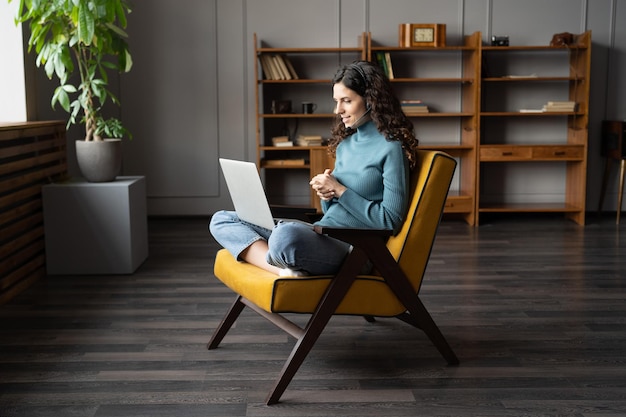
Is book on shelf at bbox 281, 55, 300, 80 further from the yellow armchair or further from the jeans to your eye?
the jeans

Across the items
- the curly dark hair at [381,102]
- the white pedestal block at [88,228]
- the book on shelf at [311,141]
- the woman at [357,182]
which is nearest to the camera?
the woman at [357,182]

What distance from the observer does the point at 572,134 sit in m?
6.70

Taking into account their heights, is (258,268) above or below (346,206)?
below

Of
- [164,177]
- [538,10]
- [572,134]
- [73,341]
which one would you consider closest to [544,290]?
[73,341]

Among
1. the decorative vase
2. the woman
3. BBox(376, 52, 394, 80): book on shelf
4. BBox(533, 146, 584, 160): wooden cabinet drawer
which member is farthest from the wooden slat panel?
BBox(533, 146, 584, 160): wooden cabinet drawer

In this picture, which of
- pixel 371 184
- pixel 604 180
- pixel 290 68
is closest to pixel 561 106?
pixel 604 180

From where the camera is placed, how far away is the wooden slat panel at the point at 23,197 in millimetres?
4031

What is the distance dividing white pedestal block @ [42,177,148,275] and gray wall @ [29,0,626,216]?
229cm

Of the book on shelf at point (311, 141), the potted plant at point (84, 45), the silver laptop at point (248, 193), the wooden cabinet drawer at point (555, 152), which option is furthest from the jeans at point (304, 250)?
the wooden cabinet drawer at point (555, 152)

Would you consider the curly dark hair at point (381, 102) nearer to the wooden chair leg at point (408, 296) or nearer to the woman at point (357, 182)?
the woman at point (357, 182)

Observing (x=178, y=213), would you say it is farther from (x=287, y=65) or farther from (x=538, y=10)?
(x=538, y=10)

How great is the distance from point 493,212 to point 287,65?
239cm

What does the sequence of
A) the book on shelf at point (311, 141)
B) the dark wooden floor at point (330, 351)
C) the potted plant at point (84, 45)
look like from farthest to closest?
1. the book on shelf at point (311, 141)
2. the potted plant at point (84, 45)
3. the dark wooden floor at point (330, 351)

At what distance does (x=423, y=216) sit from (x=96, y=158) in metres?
2.55
